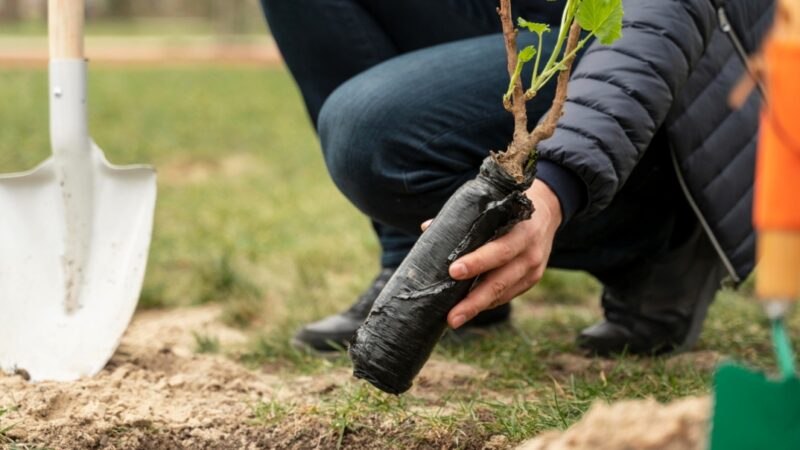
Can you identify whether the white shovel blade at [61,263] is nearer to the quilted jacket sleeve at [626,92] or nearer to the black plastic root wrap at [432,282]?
the black plastic root wrap at [432,282]

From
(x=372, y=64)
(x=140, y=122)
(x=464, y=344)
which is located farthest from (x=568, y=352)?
(x=140, y=122)

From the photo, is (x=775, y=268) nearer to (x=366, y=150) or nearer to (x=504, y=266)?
(x=504, y=266)

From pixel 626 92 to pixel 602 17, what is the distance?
35cm

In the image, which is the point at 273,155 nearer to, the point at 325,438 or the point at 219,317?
the point at 219,317

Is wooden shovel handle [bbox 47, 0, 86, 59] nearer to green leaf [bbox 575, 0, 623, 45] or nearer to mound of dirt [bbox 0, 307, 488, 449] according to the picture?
mound of dirt [bbox 0, 307, 488, 449]

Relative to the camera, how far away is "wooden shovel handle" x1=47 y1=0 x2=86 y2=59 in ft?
6.88

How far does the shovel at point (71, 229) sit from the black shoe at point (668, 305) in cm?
102

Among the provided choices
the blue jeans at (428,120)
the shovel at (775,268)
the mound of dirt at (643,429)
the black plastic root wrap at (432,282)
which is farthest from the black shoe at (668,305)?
the shovel at (775,268)

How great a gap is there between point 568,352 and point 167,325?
3.31 feet

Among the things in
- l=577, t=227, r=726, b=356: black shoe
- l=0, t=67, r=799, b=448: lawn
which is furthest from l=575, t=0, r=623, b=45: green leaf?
l=577, t=227, r=726, b=356: black shoe

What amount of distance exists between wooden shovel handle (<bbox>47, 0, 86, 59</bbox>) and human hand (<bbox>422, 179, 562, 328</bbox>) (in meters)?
1.03

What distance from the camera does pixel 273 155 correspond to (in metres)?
5.90

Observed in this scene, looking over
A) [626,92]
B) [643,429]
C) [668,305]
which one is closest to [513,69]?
[626,92]

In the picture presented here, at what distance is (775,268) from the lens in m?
0.88
